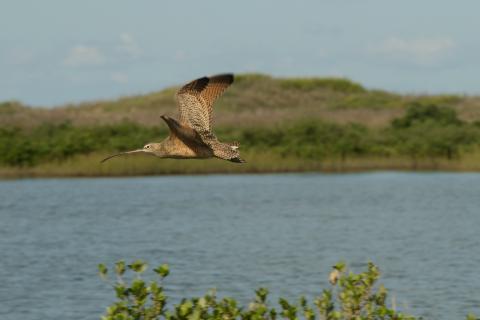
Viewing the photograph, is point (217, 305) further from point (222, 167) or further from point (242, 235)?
point (222, 167)

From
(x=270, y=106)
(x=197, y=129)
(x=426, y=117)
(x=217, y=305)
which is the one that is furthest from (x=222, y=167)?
(x=217, y=305)

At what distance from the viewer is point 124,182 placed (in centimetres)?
3350

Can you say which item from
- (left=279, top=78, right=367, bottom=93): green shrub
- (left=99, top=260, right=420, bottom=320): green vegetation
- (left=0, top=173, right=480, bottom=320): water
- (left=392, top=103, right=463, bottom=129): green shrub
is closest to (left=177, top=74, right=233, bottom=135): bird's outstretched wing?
(left=99, top=260, right=420, bottom=320): green vegetation

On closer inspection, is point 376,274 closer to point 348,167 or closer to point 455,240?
point 455,240

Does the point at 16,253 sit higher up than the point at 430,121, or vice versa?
the point at 430,121

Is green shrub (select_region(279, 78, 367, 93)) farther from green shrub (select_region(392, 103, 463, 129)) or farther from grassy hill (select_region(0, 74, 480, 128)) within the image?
green shrub (select_region(392, 103, 463, 129))

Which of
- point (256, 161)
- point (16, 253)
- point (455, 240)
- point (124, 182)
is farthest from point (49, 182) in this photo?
point (455, 240)

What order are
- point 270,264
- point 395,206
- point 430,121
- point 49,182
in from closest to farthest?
point 270,264
point 395,206
point 49,182
point 430,121

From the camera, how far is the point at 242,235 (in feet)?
69.3

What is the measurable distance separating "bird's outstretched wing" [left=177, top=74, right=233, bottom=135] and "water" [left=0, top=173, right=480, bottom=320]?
317 cm

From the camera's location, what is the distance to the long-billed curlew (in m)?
8.84

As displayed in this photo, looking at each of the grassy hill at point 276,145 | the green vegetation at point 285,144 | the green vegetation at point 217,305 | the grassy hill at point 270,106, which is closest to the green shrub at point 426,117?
the grassy hill at point 276,145

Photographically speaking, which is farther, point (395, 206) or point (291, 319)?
point (395, 206)

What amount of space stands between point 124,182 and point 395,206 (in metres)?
10.4
